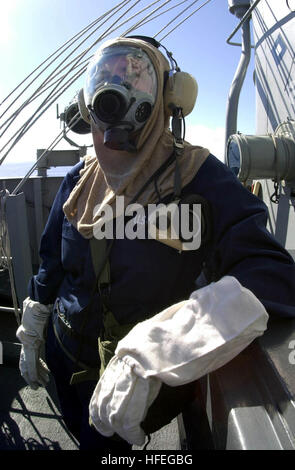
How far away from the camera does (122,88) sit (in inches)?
44.2

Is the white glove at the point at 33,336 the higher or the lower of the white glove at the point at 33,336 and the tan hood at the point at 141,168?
the lower

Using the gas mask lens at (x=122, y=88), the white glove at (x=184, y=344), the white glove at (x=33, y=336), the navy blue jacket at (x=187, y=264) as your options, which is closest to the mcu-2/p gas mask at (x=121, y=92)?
the gas mask lens at (x=122, y=88)

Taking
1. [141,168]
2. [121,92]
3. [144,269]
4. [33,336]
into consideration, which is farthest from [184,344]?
[33,336]

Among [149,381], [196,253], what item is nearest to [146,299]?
[196,253]

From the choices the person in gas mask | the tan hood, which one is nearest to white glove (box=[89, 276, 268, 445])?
the person in gas mask

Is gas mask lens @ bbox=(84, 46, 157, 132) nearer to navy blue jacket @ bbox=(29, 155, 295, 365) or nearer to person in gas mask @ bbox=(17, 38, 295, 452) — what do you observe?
person in gas mask @ bbox=(17, 38, 295, 452)

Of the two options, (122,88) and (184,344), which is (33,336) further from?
(122,88)

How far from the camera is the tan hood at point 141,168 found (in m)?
1.14

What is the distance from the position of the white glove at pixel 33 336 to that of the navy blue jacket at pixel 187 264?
0.26 m

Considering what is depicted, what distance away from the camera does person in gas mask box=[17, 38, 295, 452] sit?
761mm

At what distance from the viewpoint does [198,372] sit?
74 centimetres

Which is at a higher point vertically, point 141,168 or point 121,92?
point 121,92

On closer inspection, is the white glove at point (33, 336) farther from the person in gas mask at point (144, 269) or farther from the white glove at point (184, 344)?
the white glove at point (184, 344)

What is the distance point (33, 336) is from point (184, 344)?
1179 mm
